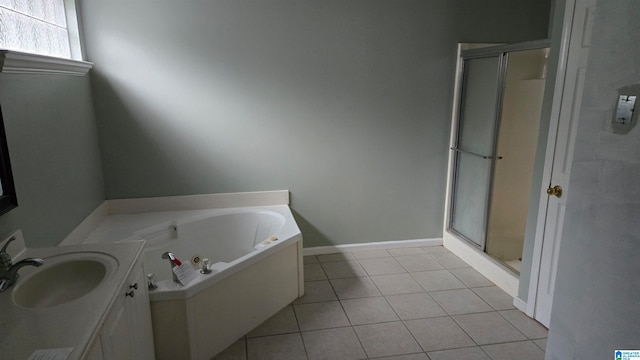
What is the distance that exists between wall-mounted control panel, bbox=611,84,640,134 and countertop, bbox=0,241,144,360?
1782mm

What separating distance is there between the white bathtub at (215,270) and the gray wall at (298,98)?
29 centimetres

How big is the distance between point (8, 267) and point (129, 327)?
1.65ft

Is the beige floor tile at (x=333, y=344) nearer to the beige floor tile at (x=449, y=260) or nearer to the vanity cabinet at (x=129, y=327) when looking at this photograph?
the vanity cabinet at (x=129, y=327)

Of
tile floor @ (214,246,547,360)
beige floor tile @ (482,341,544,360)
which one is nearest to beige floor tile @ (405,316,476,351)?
tile floor @ (214,246,547,360)

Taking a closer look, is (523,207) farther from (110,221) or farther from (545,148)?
(110,221)

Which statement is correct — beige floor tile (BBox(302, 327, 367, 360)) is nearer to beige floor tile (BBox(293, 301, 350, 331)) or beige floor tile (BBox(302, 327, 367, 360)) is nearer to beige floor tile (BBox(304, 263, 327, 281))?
beige floor tile (BBox(293, 301, 350, 331))

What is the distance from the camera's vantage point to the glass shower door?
3.06 m

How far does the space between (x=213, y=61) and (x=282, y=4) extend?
27.2 inches

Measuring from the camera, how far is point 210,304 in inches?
85.6

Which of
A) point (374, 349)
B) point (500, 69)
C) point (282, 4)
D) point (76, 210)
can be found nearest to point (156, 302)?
point (76, 210)

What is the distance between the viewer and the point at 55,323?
4.00 feet

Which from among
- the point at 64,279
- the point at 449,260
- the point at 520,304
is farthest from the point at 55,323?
the point at 449,260

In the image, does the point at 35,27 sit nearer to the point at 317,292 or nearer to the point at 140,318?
the point at 140,318

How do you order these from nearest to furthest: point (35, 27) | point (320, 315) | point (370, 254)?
1. point (35, 27)
2. point (320, 315)
3. point (370, 254)
